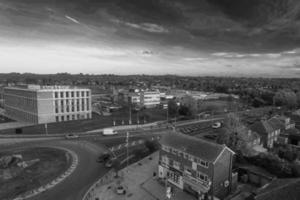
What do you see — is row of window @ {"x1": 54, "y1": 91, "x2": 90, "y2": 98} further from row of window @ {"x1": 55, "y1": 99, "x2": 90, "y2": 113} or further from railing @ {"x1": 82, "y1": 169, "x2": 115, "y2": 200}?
railing @ {"x1": 82, "y1": 169, "x2": 115, "y2": 200}

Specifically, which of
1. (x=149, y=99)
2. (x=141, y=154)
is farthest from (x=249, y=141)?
(x=149, y=99)

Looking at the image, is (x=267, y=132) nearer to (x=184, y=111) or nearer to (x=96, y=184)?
(x=96, y=184)

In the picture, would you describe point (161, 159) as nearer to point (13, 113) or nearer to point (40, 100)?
point (40, 100)

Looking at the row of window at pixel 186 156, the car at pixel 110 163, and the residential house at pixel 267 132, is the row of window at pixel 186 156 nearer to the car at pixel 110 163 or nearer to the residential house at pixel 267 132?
the car at pixel 110 163

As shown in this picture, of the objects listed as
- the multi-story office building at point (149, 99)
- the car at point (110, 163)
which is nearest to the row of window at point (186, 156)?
the car at point (110, 163)

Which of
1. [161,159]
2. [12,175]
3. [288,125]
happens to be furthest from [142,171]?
[288,125]

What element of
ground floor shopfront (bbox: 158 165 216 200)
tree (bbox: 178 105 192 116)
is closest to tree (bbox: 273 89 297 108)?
tree (bbox: 178 105 192 116)
